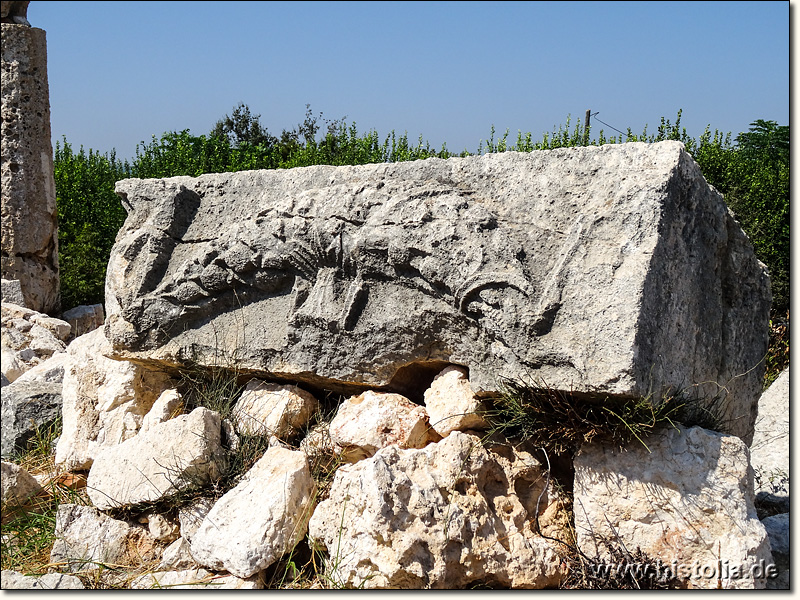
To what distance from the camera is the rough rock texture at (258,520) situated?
3.04 metres

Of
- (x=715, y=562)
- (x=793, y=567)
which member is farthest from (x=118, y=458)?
(x=793, y=567)

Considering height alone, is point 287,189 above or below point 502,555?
above

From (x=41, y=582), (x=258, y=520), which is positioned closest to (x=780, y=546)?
(x=258, y=520)

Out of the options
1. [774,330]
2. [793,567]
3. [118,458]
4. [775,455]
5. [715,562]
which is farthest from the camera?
[774,330]

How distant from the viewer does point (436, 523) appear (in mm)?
2973

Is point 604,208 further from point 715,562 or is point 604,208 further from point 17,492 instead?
point 17,492

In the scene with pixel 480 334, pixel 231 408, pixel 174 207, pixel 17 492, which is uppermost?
pixel 174 207

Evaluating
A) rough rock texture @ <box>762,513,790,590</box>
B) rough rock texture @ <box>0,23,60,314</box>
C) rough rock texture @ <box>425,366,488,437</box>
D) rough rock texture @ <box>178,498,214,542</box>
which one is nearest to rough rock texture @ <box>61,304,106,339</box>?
rough rock texture @ <box>0,23,60,314</box>

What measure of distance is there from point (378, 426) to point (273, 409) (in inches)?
23.2

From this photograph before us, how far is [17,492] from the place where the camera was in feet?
12.3

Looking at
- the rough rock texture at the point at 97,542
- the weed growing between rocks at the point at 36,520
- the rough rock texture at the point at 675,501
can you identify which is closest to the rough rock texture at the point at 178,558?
the rough rock texture at the point at 97,542

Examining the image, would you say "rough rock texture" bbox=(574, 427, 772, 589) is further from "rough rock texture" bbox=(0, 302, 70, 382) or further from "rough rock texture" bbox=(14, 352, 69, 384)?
"rough rock texture" bbox=(0, 302, 70, 382)

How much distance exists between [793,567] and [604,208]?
5.33 feet

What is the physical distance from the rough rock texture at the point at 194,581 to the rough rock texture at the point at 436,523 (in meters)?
0.32
